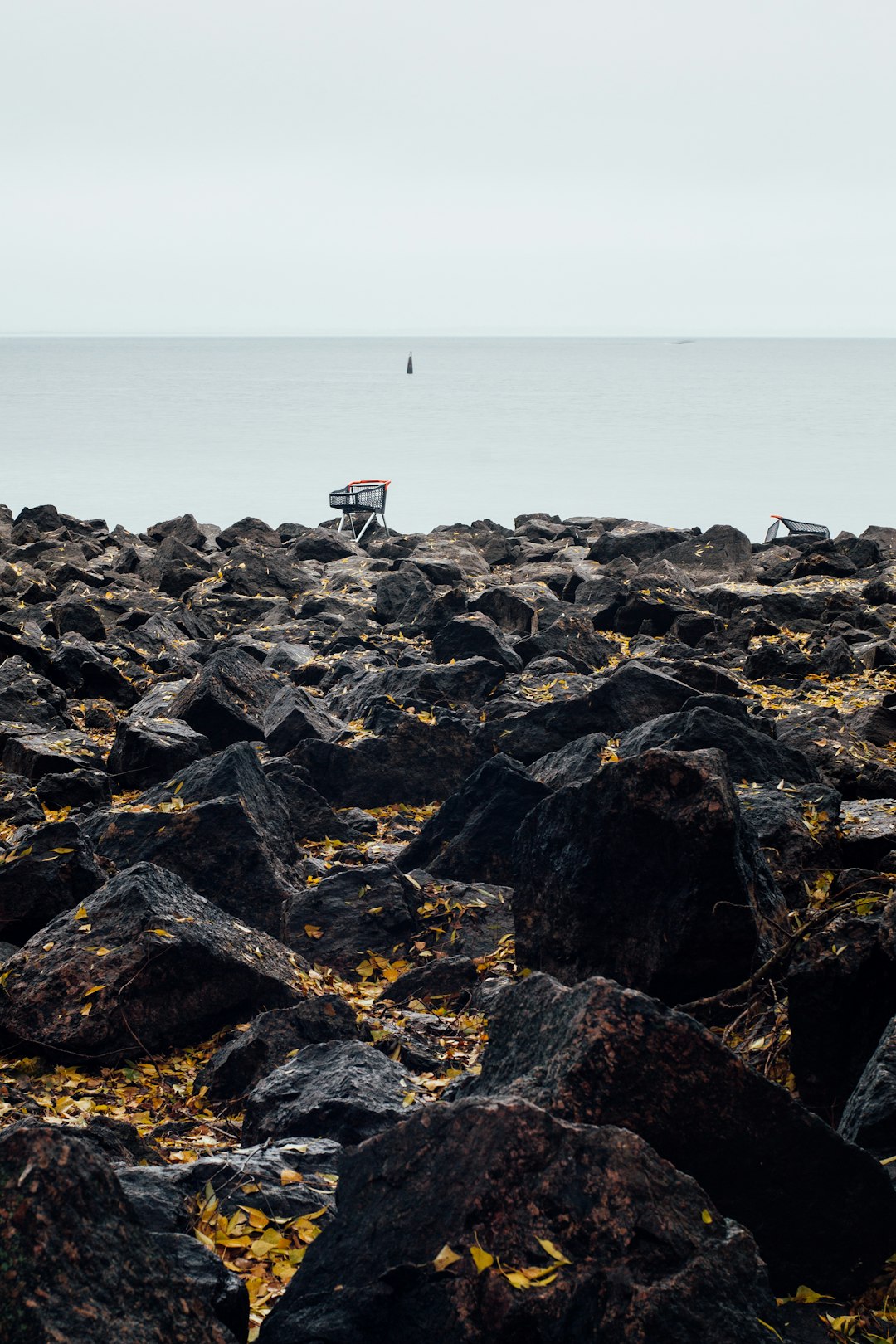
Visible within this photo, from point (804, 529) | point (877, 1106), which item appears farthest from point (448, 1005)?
point (804, 529)

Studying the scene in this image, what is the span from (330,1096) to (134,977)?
1890 millimetres

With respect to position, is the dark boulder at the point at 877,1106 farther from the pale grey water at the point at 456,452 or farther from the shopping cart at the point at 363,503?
the pale grey water at the point at 456,452

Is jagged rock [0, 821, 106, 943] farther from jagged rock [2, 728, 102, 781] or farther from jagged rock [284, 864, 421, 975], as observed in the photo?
jagged rock [2, 728, 102, 781]

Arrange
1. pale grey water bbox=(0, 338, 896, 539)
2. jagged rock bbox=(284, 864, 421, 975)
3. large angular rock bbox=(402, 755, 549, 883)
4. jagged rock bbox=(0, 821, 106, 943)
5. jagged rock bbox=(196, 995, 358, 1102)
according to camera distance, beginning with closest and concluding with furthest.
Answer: jagged rock bbox=(196, 995, 358, 1102) < jagged rock bbox=(0, 821, 106, 943) < jagged rock bbox=(284, 864, 421, 975) < large angular rock bbox=(402, 755, 549, 883) < pale grey water bbox=(0, 338, 896, 539)

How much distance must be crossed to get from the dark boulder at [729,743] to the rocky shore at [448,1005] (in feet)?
0.11

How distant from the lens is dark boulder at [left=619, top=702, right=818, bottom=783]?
31.2 feet

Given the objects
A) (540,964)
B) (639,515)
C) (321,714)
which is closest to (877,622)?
(321,714)

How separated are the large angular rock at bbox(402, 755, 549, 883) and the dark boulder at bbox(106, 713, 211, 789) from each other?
2987mm

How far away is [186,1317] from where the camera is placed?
12.2 ft

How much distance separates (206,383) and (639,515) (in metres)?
112

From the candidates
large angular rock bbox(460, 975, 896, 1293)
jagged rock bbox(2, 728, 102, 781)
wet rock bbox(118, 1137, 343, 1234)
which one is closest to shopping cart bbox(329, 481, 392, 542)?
jagged rock bbox(2, 728, 102, 781)

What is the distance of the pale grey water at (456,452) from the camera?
6644cm

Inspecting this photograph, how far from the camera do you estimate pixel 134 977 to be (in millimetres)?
7199

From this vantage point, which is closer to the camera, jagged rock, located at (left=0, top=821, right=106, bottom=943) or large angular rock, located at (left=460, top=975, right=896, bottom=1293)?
large angular rock, located at (left=460, top=975, right=896, bottom=1293)
